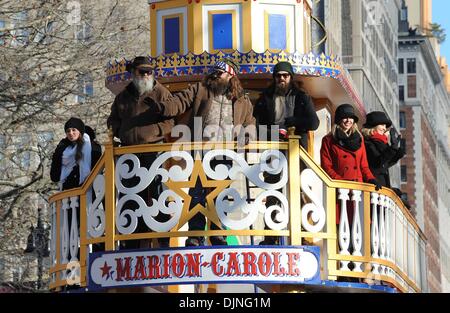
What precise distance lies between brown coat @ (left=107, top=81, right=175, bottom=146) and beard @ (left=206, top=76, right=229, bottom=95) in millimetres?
418

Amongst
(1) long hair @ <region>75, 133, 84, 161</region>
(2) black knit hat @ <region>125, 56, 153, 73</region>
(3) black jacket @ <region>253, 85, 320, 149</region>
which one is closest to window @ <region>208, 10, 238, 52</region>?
(3) black jacket @ <region>253, 85, 320, 149</region>

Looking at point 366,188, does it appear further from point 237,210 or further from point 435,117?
point 435,117

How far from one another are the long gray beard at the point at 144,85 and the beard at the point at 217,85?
0.57 meters

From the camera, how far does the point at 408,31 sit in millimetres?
158500

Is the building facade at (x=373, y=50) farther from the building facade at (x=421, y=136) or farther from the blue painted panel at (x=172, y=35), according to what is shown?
the blue painted panel at (x=172, y=35)

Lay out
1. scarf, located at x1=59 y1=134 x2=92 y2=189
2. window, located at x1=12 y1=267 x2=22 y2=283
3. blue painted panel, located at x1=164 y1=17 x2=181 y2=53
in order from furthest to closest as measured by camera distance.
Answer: window, located at x1=12 y1=267 x2=22 y2=283 < blue painted panel, located at x1=164 y1=17 x2=181 y2=53 < scarf, located at x1=59 y1=134 x2=92 y2=189

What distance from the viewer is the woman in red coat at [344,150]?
16984 mm

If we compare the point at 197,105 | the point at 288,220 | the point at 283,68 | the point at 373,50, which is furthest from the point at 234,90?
the point at 373,50

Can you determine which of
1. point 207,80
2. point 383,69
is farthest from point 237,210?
point 383,69

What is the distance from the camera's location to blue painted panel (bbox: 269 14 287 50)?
62.4 feet

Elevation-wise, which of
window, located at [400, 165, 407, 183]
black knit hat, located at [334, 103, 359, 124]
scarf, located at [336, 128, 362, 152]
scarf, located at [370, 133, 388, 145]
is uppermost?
window, located at [400, 165, 407, 183]

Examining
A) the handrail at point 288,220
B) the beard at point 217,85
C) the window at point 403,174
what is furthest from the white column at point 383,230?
the window at point 403,174

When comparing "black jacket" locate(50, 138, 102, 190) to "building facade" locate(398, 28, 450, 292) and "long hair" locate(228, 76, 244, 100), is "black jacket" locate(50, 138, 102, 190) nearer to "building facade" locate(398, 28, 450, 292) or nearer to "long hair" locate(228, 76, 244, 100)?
"long hair" locate(228, 76, 244, 100)

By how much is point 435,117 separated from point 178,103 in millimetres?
164361
